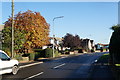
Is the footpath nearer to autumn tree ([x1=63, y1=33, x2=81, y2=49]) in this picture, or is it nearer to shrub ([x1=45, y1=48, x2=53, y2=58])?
shrub ([x1=45, y1=48, x2=53, y2=58])

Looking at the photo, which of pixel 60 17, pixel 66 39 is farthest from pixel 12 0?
pixel 66 39

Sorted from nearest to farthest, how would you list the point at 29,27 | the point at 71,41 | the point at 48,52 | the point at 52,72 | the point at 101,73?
the point at 101,73 → the point at 52,72 → the point at 29,27 → the point at 48,52 → the point at 71,41

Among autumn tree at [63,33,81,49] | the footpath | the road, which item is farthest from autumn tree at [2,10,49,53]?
autumn tree at [63,33,81,49]

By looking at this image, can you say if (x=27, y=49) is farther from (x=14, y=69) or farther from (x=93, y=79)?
(x=93, y=79)

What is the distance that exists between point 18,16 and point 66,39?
32.9 meters

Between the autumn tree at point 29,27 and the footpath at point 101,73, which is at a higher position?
the autumn tree at point 29,27

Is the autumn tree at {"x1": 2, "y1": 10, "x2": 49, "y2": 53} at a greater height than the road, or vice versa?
the autumn tree at {"x1": 2, "y1": 10, "x2": 49, "y2": 53}

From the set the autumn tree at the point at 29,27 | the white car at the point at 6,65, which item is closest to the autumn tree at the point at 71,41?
the autumn tree at the point at 29,27

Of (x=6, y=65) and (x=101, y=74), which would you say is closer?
(x=6, y=65)

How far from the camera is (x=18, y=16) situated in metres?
35.1

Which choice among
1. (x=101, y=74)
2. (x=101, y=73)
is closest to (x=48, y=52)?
(x=101, y=73)

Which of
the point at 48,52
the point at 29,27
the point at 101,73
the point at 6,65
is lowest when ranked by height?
the point at 101,73

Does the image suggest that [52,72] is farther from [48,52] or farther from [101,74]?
[48,52]

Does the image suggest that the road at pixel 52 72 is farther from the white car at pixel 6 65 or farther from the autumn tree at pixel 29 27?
the autumn tree at pixel 29 27
